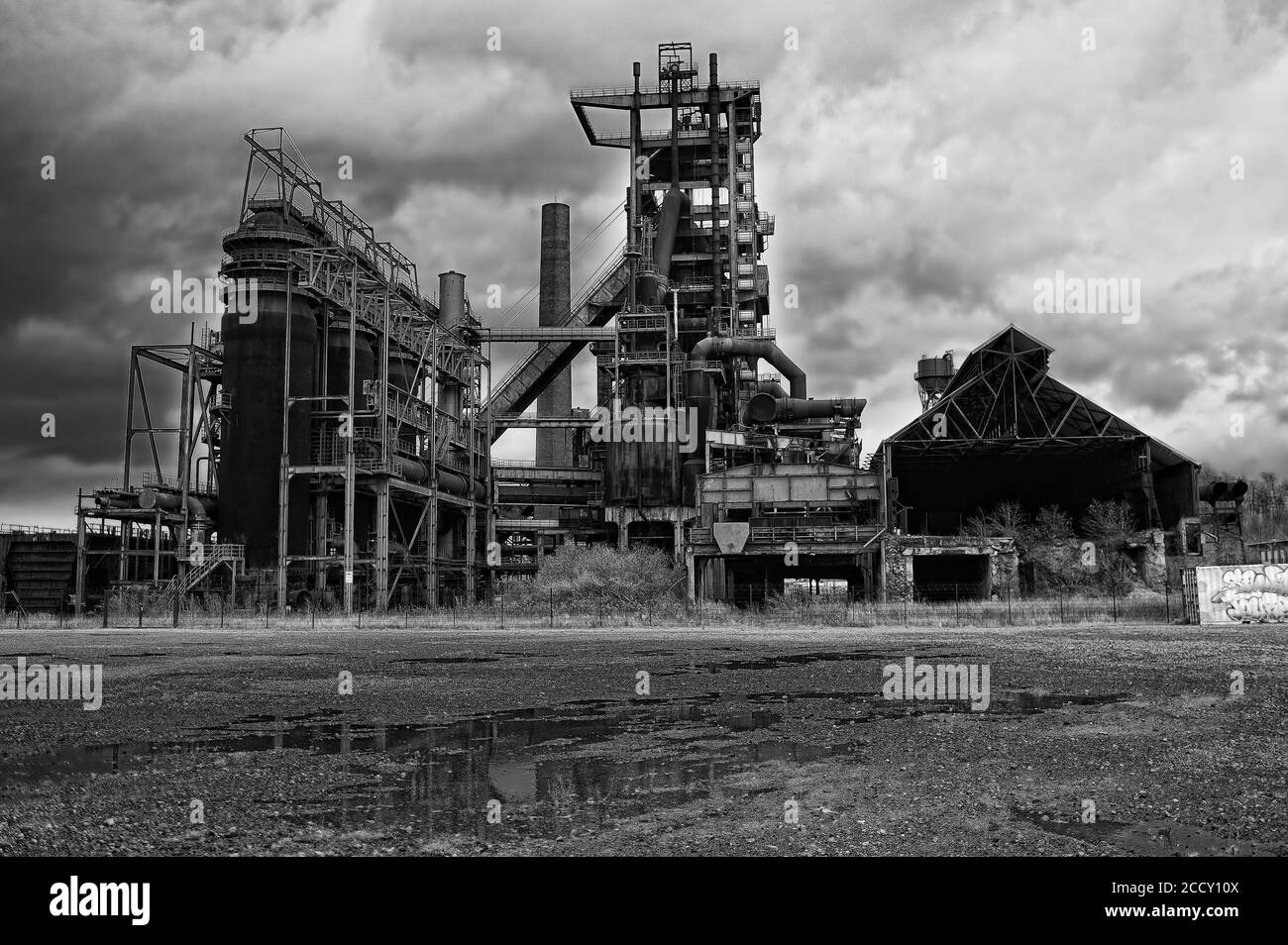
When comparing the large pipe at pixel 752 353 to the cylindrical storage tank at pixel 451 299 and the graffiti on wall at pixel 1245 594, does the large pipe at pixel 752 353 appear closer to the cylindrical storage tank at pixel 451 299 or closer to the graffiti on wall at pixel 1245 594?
the cylindrical storage tank at pixel 451 299

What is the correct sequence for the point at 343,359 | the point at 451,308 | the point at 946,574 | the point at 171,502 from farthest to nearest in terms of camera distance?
the point at 451,308, the point at 946,574, the point at 343,359, the point at 171,502

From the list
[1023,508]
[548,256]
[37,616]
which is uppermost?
[548,256]

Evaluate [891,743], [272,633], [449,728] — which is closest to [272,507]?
[272,633]

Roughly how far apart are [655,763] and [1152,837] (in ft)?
12.8

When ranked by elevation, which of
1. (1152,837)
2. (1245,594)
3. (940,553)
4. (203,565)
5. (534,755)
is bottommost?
(534,755)

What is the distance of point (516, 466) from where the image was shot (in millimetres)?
65125

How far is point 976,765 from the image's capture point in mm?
8242

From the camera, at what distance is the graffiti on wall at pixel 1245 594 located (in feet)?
91.8

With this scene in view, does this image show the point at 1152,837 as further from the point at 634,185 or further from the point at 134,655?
the point at 634,185

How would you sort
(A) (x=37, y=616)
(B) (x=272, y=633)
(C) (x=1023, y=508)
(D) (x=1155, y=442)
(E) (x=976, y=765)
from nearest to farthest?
1. (E) (x=976, y=765)
2. (B) (x=272, y=633)
3. (A) (x=37, y=616)
4. (D) (x=1155, y=442)
5. (C) (x=1023, y=508)

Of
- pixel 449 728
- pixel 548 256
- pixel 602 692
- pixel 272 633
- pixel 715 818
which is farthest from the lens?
pixel 548 256

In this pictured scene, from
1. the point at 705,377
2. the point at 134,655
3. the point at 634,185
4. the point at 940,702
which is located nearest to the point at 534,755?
the point at 940,702
